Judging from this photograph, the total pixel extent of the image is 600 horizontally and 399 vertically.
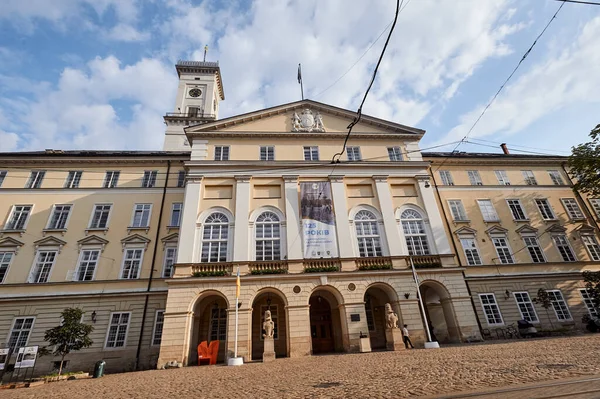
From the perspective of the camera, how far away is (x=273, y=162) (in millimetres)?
24656

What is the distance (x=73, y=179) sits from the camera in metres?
25.7

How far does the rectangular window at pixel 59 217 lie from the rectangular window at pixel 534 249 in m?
38.6

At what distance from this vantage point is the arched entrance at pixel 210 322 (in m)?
20.6

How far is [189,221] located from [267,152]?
874 centimetres

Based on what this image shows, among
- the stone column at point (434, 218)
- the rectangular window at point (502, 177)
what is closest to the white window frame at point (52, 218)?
the stone column at point (434, 218)

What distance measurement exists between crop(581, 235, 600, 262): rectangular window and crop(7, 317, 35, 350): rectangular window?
44.6m

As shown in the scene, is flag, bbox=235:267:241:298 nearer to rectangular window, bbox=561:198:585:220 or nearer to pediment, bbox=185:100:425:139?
pediment, bbox=185:100:425:139

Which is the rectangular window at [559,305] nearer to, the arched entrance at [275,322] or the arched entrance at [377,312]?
the arched entrance at [377,312]

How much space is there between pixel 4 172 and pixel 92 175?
7.04m

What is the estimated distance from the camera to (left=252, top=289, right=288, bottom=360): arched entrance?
21.0 m

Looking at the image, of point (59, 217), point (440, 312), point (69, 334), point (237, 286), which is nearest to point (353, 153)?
point (440, 312)

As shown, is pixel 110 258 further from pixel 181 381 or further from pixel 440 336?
pixel 440 336

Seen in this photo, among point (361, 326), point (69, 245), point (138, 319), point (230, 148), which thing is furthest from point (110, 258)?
point (361, 326)

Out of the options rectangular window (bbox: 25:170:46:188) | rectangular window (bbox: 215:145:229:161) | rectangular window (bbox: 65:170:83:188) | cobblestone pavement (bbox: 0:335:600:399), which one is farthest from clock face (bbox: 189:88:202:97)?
cobblestone pavement (bbox: 0:335:600:399)
